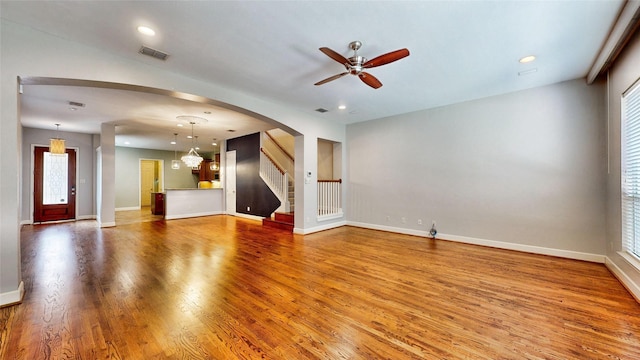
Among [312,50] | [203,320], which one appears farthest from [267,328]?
[312,50]

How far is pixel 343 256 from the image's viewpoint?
13.1 feet

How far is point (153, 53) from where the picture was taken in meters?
2.95

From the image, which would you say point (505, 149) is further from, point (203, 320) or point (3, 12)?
point (3, 12)

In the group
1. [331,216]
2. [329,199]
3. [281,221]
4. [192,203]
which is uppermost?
[329,199]

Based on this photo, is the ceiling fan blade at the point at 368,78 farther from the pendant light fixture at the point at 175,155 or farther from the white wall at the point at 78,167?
the white wall at the point at 78,167

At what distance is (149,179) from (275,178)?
824cm

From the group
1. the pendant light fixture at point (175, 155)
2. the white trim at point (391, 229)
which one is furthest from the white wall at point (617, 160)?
the pendant light fixture at point (175, 155)

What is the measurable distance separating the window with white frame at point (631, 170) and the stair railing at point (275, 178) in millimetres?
6084

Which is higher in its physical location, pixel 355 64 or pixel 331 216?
pixel 355 64

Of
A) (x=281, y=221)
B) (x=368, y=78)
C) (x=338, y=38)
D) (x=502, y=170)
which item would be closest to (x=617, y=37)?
(x=502, y=170)

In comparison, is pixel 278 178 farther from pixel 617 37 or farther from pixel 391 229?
pixel 617 37

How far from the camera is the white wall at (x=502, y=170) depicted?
3740 mm

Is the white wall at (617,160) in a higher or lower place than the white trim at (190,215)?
higher

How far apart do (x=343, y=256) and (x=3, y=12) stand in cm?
473
